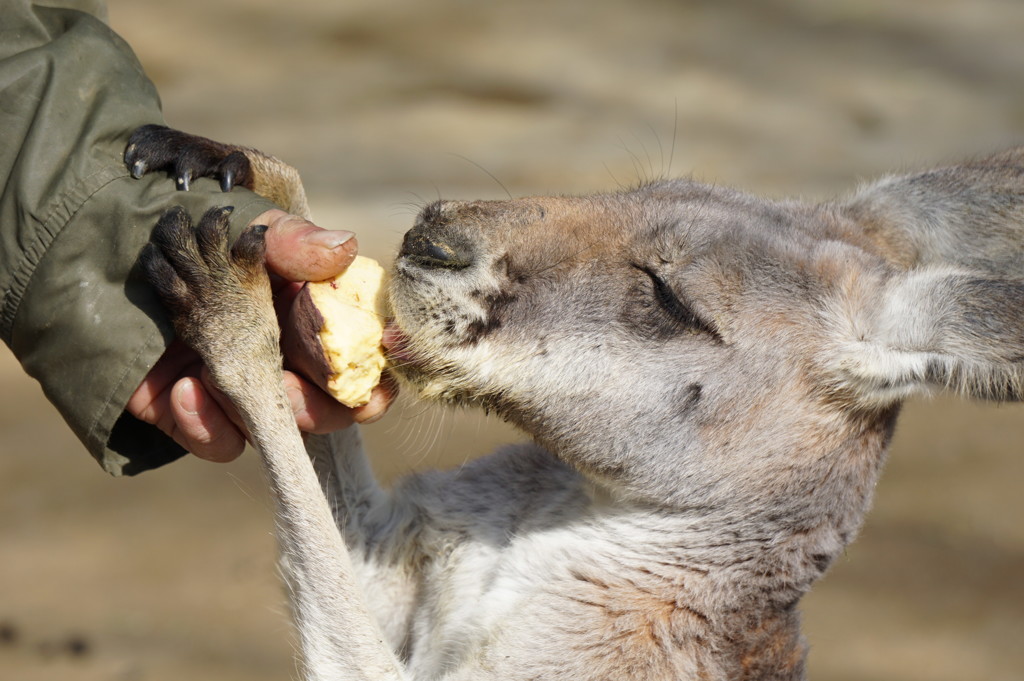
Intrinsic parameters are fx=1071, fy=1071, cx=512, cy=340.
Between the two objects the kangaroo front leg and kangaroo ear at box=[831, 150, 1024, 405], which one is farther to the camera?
the kangaroo front leg

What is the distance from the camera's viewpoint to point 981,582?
4898mm

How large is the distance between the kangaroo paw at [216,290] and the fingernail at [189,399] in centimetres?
18

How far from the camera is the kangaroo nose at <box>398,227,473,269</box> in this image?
7.75 feet

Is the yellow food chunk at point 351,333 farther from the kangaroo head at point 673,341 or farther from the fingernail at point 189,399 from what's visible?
the fingernail at point 189,399

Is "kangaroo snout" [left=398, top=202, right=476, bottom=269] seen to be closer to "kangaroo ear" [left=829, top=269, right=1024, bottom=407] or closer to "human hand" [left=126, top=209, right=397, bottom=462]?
"human hand" [left=126, top=209, right=397, bottom=462]

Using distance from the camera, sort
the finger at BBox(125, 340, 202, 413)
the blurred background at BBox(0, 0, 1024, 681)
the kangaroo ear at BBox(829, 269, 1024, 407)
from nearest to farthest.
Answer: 1. the kangaroo ear at BBox(829, 269, 1024, 407)
2. the finger at BBox(125, 340, 202, 413)
3. the blurred background at BBox(0, 0, 1024, 681)

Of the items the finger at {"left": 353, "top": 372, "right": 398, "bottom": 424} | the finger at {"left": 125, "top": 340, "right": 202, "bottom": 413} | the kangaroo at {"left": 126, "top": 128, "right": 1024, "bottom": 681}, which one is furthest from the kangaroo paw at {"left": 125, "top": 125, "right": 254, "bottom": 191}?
the finger at {"left": 353, "top": 372, "right": 398, "bottom": 424}

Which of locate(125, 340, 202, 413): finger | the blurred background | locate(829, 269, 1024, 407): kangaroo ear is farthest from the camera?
the blurred background

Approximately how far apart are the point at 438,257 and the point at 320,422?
1.83 feet

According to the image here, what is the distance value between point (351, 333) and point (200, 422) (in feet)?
1.55

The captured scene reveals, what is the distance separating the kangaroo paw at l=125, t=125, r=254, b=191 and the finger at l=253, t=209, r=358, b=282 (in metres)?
0.21

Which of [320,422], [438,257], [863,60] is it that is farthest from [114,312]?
[863,60]

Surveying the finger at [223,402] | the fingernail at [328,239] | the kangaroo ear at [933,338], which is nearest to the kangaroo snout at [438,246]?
the fingernail at [328,239]

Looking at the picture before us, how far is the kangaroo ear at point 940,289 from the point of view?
7.30ft
